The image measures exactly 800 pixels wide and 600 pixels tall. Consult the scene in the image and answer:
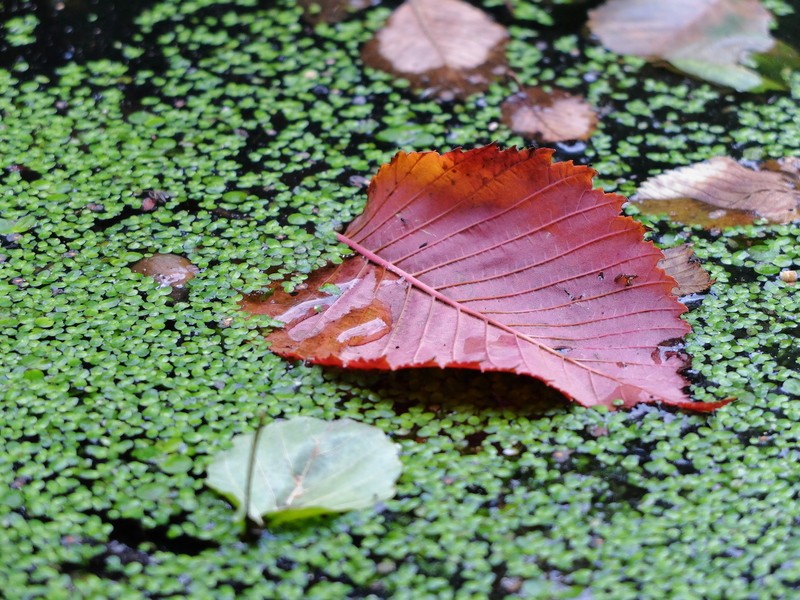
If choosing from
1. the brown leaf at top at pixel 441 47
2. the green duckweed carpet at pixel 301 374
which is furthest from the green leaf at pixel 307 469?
the brown leaf at top at pixel 441 47

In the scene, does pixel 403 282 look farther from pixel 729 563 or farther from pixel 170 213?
pixel 729 563

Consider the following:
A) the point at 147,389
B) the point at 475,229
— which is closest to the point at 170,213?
the point at 147,389

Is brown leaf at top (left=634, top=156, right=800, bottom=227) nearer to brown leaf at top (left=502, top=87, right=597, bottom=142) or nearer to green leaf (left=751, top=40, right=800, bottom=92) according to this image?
brown leaf at top (left=502, top=87, right=597, bottom=142)

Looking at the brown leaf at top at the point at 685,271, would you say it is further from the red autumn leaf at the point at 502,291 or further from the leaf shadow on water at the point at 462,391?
the leaf shadow on water at the point at 462,391

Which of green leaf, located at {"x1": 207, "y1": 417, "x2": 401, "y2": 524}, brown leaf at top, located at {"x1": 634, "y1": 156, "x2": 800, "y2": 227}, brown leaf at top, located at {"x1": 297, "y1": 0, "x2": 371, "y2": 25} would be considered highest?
brown leaf at top, located at {"x1": 297, "y1": 0, "x2": 371, "y2": 25}

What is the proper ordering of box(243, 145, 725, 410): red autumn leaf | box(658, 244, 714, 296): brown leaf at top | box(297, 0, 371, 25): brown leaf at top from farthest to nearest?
1. box(297, 0, 371, 25): brown leaf at top
2. box(658, 244, 714, 296): brown leaf at top
3. box(243, 145, 725, 410): red autumn leaf

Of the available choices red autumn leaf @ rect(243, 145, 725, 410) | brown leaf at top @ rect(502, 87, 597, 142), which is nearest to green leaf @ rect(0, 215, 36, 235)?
red autumn leaf @ rect(243, 145, 725, 410)
